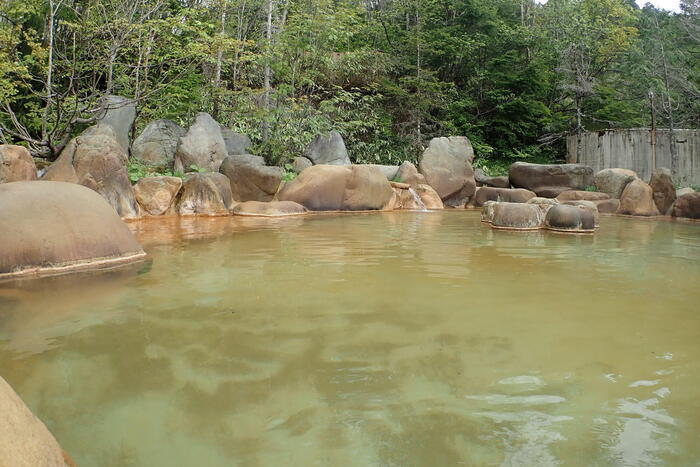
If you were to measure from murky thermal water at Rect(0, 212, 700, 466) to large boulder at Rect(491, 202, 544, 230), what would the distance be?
3.71 m

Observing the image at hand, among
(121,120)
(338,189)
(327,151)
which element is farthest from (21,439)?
(327,151)

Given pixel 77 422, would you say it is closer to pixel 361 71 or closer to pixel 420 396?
pixel 420 396

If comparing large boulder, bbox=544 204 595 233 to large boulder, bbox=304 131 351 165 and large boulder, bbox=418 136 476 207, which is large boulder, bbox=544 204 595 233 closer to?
large boulder, bbox=418 136 476 207

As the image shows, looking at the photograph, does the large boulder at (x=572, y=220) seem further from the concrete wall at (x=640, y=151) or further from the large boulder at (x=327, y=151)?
the concrete wall at (x=640, y=151)

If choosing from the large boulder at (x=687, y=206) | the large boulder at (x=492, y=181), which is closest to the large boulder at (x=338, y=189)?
the large boulder at (x=492, y=181)

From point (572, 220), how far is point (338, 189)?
521 cm

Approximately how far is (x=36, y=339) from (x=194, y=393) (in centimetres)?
128

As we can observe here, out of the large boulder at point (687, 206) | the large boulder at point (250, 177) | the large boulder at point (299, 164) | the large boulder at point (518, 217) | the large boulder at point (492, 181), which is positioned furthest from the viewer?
the large boulder at point (492, 181)

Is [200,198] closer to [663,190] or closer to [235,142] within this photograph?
[235,142]

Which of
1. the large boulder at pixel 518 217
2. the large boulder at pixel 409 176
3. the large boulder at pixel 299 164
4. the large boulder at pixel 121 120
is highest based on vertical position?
the large boulder at pixel 121 120

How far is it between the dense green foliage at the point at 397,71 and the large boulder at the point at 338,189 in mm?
2316

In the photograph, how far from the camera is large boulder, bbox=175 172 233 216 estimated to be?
11156 mm

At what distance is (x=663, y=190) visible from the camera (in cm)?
1285

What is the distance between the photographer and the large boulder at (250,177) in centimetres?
1209
